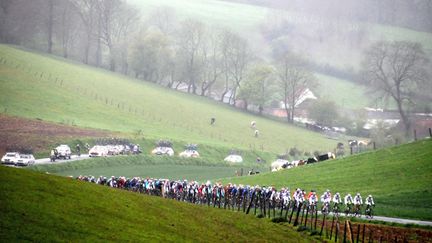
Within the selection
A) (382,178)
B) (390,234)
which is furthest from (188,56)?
(390,234)

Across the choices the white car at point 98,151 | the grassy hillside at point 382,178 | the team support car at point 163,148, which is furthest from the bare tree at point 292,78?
the grassy hillside at point 382,178

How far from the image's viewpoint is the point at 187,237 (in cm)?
3550

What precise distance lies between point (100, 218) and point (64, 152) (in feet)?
171

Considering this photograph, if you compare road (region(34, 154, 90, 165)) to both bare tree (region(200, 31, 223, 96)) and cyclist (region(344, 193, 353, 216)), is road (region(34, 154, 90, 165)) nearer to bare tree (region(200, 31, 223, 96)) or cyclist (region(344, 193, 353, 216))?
cyclist (region(344, 193, 353, 216))

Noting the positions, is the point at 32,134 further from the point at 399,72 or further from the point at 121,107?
the point at 399,72

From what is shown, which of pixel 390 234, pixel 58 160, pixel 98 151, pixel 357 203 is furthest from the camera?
pixel 98 151

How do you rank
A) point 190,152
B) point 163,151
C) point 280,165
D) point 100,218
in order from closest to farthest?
1. point 100,218
2. point 280,165
3. point 163,151
4. point 190,152

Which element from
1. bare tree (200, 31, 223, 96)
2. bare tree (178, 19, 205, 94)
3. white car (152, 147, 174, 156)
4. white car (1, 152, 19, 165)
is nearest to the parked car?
white car (152, 147, 174, 156)

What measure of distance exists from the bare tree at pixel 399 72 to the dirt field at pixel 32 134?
217 ft

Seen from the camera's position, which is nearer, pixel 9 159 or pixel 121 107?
pixel 9 159

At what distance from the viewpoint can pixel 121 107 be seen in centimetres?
13050

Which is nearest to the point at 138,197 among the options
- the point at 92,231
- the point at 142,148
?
the point at 92,231

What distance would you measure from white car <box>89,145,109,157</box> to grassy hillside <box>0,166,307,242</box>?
4505cm

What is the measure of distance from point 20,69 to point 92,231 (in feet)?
321
